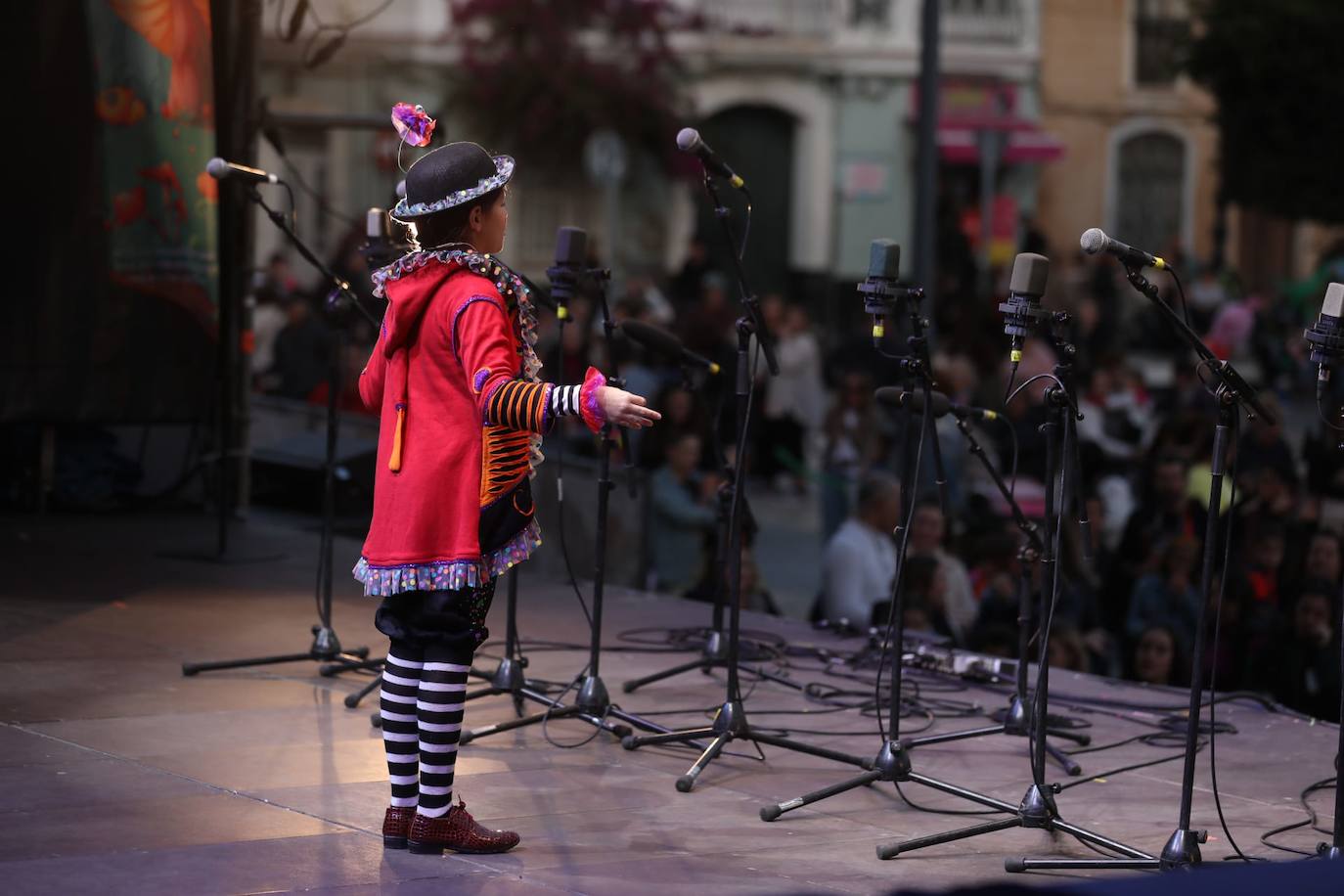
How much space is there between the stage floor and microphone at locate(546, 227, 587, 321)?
4.41 feet

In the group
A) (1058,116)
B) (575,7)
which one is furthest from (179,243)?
(1058,116)

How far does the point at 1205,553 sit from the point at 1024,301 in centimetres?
77

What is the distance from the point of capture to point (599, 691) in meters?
6.22

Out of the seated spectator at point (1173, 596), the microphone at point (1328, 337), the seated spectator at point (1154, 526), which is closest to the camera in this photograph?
the microphone at point (1328, 337)

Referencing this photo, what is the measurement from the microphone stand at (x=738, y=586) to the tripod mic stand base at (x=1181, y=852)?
1076 mm

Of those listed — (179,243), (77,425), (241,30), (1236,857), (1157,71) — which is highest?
(1157,71)

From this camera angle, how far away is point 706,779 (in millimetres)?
5746

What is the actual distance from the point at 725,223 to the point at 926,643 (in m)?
2.55

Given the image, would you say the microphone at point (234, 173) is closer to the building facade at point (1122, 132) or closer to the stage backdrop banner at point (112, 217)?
the stage backdrop banner at point (112, 217)

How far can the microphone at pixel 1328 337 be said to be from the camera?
4684 millimetres

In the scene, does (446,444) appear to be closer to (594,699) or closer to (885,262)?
(885,262)

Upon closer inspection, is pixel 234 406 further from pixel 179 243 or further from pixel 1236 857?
pixel 1236 857

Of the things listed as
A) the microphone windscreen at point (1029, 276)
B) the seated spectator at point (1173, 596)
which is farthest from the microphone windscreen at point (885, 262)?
the seated spectator at point (1173, 596)

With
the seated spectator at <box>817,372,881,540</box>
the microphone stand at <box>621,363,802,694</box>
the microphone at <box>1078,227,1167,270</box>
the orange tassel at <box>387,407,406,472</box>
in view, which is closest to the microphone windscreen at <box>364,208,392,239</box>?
the microphone stand at <box>621,363,802,694</box>
